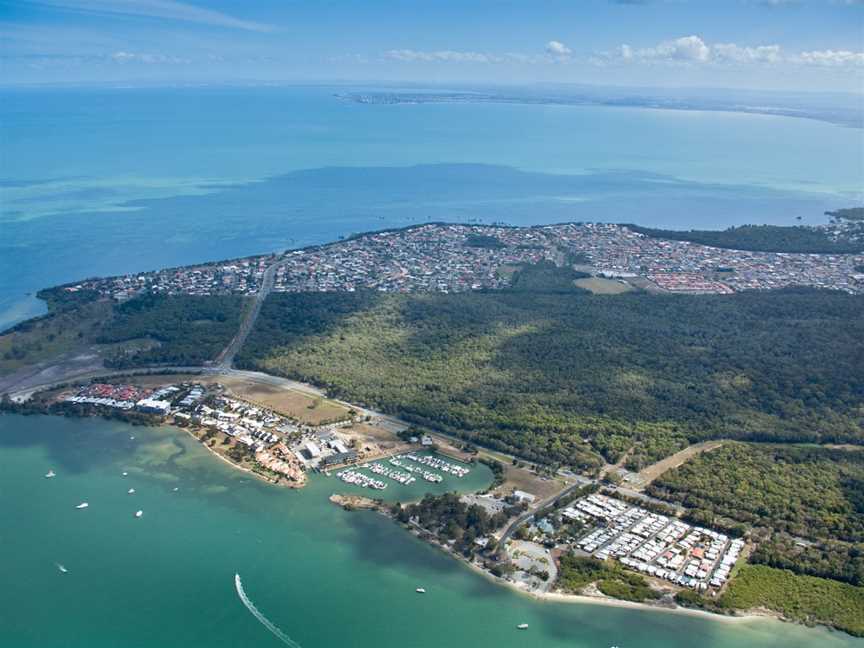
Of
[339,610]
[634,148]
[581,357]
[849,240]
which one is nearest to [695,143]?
[634,148]

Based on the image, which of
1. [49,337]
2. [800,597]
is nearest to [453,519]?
[800,597]

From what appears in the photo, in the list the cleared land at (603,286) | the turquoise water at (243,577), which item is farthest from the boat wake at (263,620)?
the cleared land at (603,286)

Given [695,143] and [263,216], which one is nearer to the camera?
[263,216]

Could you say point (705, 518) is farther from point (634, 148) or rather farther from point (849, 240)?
point (634, 148)

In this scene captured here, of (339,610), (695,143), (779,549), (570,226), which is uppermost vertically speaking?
(695,143)

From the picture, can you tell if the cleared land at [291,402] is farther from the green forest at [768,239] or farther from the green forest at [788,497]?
the green forest at [768,239]

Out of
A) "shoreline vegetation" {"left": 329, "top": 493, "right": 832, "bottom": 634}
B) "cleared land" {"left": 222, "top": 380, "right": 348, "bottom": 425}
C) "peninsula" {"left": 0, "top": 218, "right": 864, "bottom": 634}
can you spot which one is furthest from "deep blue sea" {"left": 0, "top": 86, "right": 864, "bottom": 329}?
"shoreline vegetation" {"left": 329, "top": 493, "right": 832, "bottom": 634}
